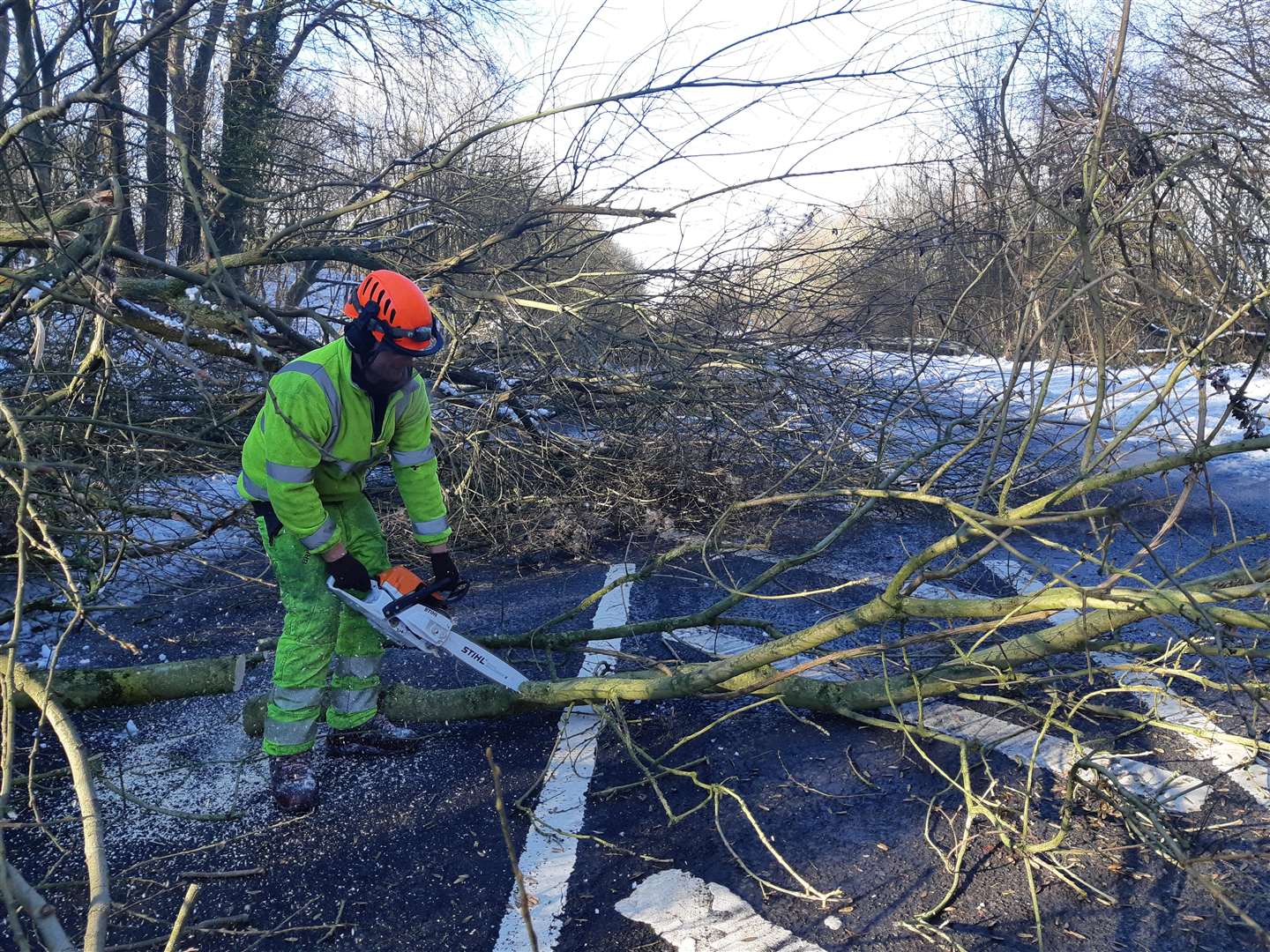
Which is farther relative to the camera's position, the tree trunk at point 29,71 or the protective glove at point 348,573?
the tree trunk at point 29,71

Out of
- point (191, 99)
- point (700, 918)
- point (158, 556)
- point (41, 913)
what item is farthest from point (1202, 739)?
point (191, 99)

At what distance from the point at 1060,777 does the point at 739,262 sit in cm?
376

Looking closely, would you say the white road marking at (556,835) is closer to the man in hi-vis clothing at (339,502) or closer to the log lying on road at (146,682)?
the man in hi-vis clothing at (339,502)

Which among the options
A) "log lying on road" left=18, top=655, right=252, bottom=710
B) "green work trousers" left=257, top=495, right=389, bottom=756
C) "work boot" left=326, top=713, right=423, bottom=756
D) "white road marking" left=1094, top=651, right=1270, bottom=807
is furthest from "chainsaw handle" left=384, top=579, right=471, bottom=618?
"white road marking" left=1094, top=651, right=1270, bottom=807

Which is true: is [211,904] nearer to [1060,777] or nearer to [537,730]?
[537,730]

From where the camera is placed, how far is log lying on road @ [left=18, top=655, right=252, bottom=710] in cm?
337

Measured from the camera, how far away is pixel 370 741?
3389 millimetres

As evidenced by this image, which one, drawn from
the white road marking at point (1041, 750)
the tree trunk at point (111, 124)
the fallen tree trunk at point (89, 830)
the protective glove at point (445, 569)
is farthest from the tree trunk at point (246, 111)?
the white road marking at point (1041, 750)

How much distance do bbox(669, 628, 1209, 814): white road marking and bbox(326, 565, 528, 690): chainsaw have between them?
4.39 feet

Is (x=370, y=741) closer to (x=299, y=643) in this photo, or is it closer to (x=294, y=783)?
(x=294, y=783)

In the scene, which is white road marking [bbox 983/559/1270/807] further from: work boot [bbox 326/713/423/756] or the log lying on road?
the log lying on road

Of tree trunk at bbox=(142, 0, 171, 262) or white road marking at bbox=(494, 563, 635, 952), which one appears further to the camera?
tree trunk at bbox=(142, 0, 171, 262)

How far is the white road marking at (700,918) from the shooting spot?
227cm

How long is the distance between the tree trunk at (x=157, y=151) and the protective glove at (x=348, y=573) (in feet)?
13.8
